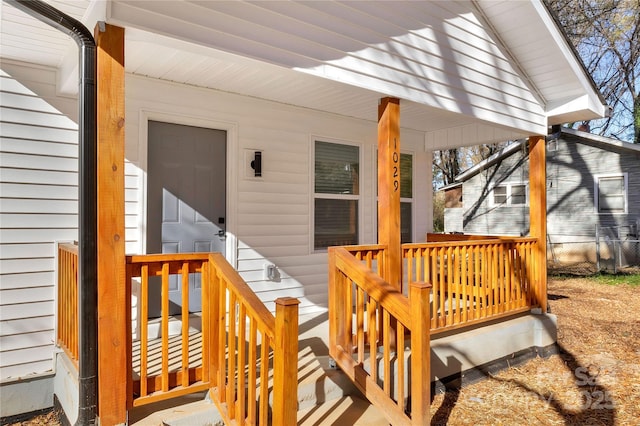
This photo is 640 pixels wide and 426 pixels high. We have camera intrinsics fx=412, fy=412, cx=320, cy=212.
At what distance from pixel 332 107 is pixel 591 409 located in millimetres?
4090

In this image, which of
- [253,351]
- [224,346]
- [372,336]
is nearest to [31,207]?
[224,346]

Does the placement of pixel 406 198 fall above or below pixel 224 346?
above

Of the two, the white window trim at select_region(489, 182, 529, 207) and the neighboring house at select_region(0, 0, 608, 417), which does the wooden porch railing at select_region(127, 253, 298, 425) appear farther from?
the white window trim at select_region(489, 182, 529, 207)

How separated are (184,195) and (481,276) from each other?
3.37 m

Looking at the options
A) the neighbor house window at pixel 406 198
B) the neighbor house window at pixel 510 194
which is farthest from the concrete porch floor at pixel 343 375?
the neighbor house window at pixel 510 194

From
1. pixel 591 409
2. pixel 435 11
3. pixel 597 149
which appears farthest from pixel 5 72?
pixel 597 149

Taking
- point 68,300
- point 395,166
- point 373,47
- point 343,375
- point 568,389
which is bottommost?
point 568,389

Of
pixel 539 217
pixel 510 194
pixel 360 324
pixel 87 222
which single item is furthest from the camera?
pixel 510 194

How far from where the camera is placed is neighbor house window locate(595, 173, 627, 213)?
12457 millimetres

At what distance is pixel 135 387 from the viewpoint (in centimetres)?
257

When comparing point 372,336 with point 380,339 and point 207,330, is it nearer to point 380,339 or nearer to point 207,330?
point 380,339

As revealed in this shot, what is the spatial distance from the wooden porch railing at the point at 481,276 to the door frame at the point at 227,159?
1910 millimetres

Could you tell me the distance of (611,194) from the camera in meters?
12.8

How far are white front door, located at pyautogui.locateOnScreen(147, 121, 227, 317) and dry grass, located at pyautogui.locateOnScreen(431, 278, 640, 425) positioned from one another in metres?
2.76
